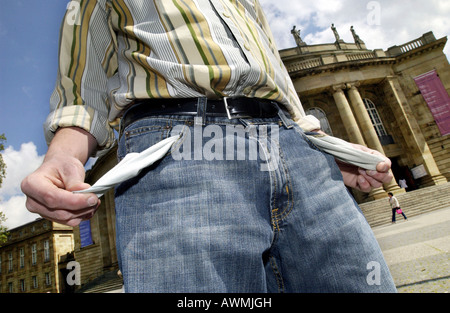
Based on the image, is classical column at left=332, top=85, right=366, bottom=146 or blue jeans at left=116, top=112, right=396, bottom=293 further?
classical column at left=332, top=85, right=366, bottom=146

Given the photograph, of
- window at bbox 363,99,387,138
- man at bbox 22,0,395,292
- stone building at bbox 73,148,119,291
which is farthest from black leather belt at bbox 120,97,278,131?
window at bbox 363,99,387,138

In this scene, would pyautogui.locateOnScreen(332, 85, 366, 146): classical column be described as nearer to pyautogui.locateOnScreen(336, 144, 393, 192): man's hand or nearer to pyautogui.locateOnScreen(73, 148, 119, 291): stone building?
pyautogui.locateOnScreen(73, 148, 119, 291): stone building

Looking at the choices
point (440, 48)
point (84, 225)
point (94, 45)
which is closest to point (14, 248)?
point (84, 225)

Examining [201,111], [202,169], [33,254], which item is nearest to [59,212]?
[202,169]

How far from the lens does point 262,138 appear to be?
95cm

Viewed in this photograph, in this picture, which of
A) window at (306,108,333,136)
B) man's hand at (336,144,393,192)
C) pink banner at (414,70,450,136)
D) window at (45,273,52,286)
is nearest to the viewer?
man's hand at (336,144,393,192)

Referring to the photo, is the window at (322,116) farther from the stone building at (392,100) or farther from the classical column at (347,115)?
the classical column at (347,115)

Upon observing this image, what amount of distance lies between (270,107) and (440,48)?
29713mm

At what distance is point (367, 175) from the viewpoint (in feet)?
3.68

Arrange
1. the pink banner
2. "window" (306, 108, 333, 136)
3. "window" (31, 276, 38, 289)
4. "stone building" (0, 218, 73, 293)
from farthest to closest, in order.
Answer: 1. "window" (31, 276, 38, 289)
2. "stone building" (0, 218, 73, 293)
3. "window" (306, 108, 333, 136)
4. the pink banner

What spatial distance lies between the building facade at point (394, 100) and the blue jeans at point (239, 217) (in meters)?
22.0

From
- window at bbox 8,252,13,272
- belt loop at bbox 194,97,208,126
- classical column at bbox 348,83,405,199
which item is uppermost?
classical column at bbox 348,83,405,199

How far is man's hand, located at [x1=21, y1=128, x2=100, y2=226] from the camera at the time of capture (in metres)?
0.73
